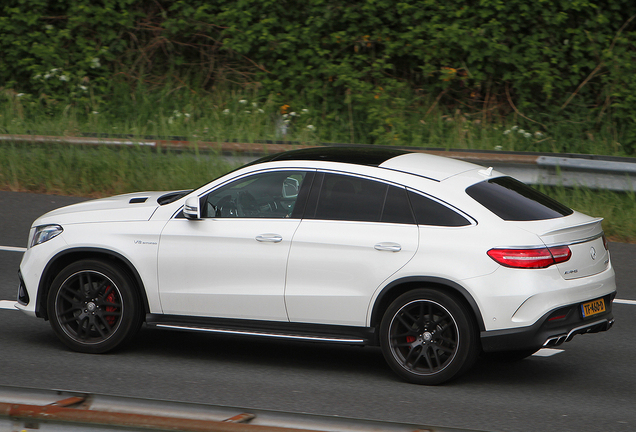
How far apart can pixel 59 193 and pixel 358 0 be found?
21.5 ft

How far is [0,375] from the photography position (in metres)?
5.86

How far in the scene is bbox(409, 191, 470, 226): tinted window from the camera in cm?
570

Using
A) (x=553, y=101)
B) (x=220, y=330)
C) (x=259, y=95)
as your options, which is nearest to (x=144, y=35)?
(x=259, y=95)

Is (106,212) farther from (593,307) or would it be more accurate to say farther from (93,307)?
(593,307)

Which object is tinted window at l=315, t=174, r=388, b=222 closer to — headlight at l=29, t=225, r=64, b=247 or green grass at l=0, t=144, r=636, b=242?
headlight at l=29, t=225, r=64, b=247

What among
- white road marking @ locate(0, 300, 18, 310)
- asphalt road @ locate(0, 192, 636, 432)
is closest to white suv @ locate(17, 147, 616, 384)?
asphalt road @ locate(0, 192, 636, 432)

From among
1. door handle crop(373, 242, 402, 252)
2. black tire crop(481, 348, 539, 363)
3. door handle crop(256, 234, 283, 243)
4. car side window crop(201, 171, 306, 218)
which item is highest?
car side window crop(201, 171, 306, 218)

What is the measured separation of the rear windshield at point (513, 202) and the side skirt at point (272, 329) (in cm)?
121

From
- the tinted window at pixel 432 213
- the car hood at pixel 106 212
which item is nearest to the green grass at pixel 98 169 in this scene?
the car hood at pixel 106 212

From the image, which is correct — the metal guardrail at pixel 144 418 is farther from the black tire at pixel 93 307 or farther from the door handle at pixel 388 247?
the black tire at pixel 93 307

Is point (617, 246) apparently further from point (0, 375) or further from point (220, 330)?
point (0, 375)

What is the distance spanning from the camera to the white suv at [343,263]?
18.1ft

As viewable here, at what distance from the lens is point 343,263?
18.9ft

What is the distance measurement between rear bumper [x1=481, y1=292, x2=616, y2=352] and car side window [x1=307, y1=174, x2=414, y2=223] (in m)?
1.00
